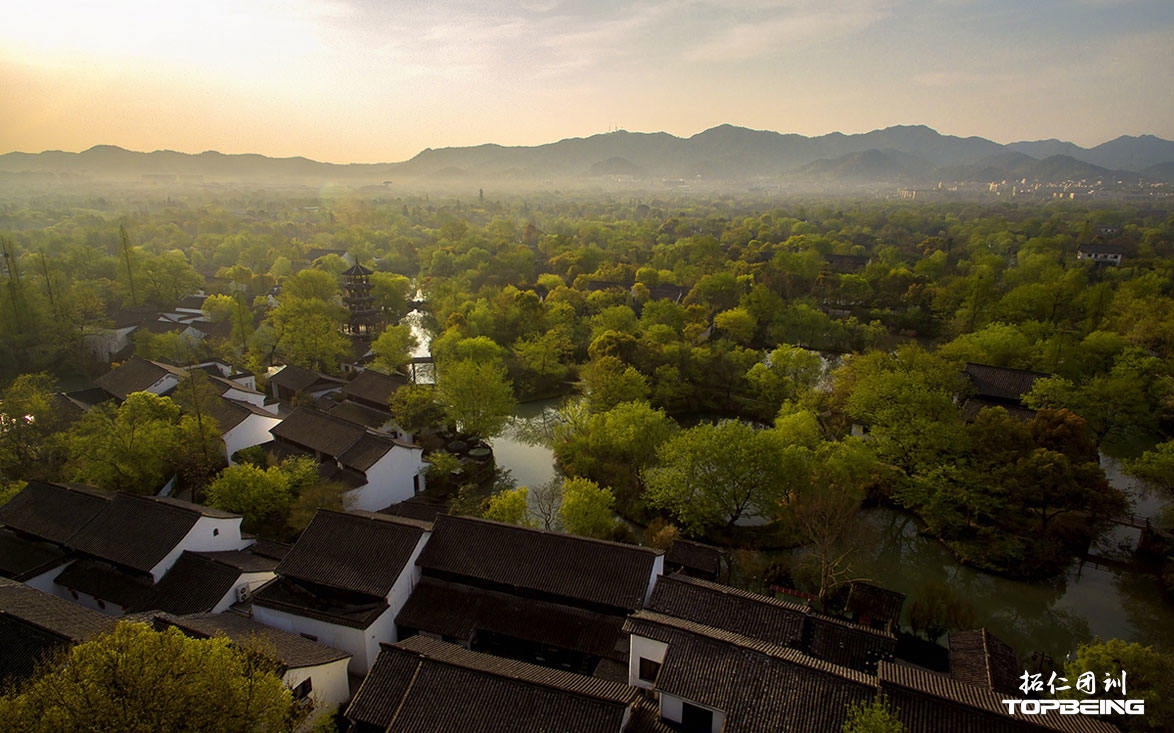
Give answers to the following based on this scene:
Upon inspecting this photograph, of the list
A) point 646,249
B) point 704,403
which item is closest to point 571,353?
point 704,403

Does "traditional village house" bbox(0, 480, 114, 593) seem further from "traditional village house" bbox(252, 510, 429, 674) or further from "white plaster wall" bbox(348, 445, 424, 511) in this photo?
"white plaster wall" bbox(348, 445, 424, 511)

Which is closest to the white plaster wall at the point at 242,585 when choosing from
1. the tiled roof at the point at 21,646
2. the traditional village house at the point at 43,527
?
the tiled roof at the point at 21,646

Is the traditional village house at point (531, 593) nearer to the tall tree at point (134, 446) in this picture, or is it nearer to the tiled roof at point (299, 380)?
the tall tree at point (134, 446)

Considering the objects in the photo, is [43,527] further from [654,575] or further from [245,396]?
[654,575]

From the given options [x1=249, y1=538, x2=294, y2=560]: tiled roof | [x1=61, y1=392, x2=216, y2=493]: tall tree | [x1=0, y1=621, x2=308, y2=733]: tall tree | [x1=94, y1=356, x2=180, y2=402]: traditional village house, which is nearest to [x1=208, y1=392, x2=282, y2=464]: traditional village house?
[x1=61, y1=392, x2=216, y2=493]: tall tree

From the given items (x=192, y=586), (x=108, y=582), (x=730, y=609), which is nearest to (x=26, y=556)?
(x=108, y=582)
